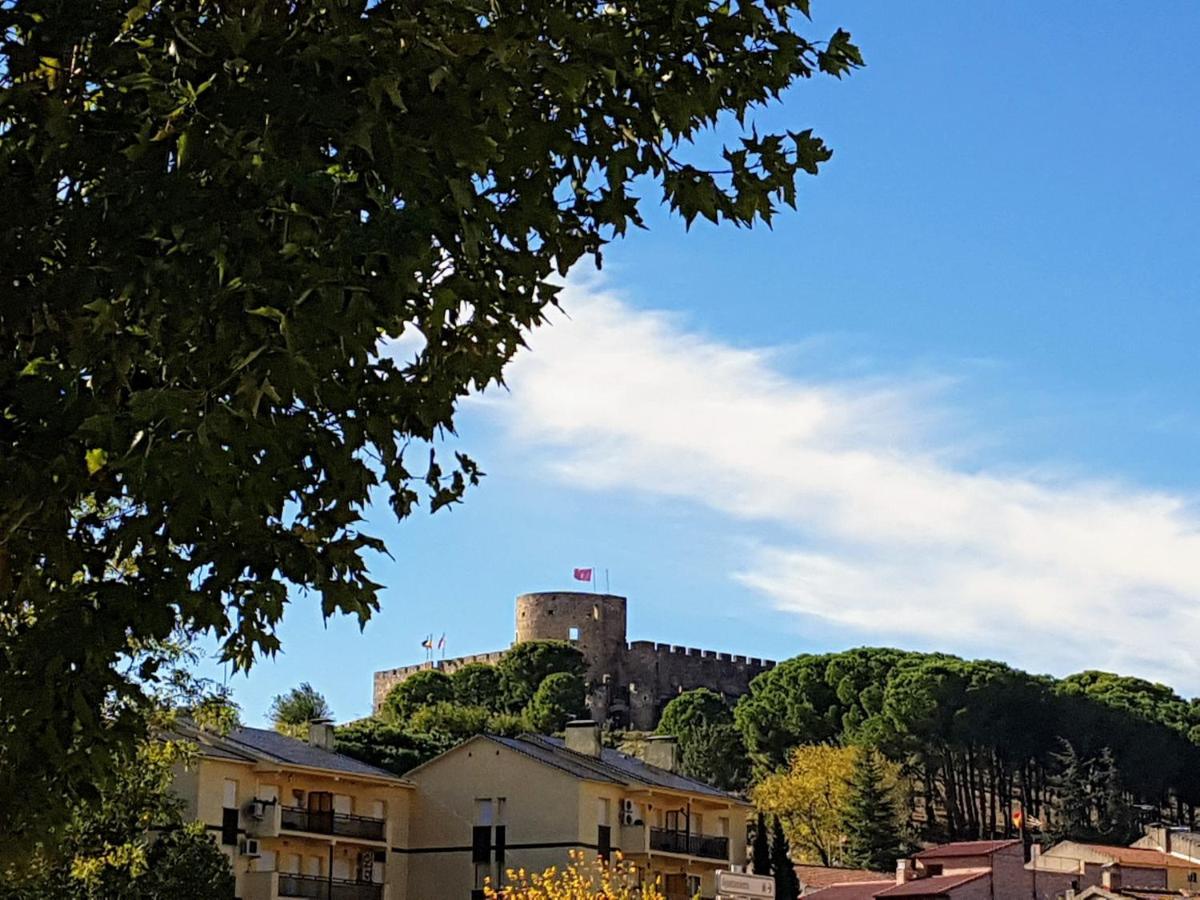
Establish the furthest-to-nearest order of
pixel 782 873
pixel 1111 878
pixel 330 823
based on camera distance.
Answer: pixel 782 873, pixel 1111 878, pixel 330 823

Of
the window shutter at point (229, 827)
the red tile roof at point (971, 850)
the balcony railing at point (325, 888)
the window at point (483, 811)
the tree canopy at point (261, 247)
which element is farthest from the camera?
the red tile roof at point (971, 850)

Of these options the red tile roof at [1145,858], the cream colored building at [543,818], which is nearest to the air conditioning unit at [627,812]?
the cream colored building at [543,818]

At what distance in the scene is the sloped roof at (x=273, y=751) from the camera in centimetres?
4994

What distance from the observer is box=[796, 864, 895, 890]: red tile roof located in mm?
71375

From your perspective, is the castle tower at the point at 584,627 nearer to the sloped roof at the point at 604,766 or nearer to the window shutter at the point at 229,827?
the sloped roof at the point at 604,766

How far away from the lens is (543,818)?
53312 millimetres

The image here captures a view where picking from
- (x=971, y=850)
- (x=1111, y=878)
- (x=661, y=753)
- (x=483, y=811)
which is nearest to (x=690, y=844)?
(x=661, y=753)

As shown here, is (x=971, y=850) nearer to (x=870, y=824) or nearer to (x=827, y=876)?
(x=827, y=876)

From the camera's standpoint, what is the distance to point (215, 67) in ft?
19.6

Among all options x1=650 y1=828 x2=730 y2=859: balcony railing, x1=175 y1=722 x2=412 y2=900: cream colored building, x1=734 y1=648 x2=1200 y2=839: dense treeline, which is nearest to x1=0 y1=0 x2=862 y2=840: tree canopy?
x1=175 y1=722 x2=412 y2=900: cream colored building

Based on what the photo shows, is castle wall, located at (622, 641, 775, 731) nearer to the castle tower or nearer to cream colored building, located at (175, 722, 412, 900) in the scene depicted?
the castle tower

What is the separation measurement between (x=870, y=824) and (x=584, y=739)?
2980cm

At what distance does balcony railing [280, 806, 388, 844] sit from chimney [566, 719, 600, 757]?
802cm

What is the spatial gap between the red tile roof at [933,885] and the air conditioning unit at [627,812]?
8.69 m
